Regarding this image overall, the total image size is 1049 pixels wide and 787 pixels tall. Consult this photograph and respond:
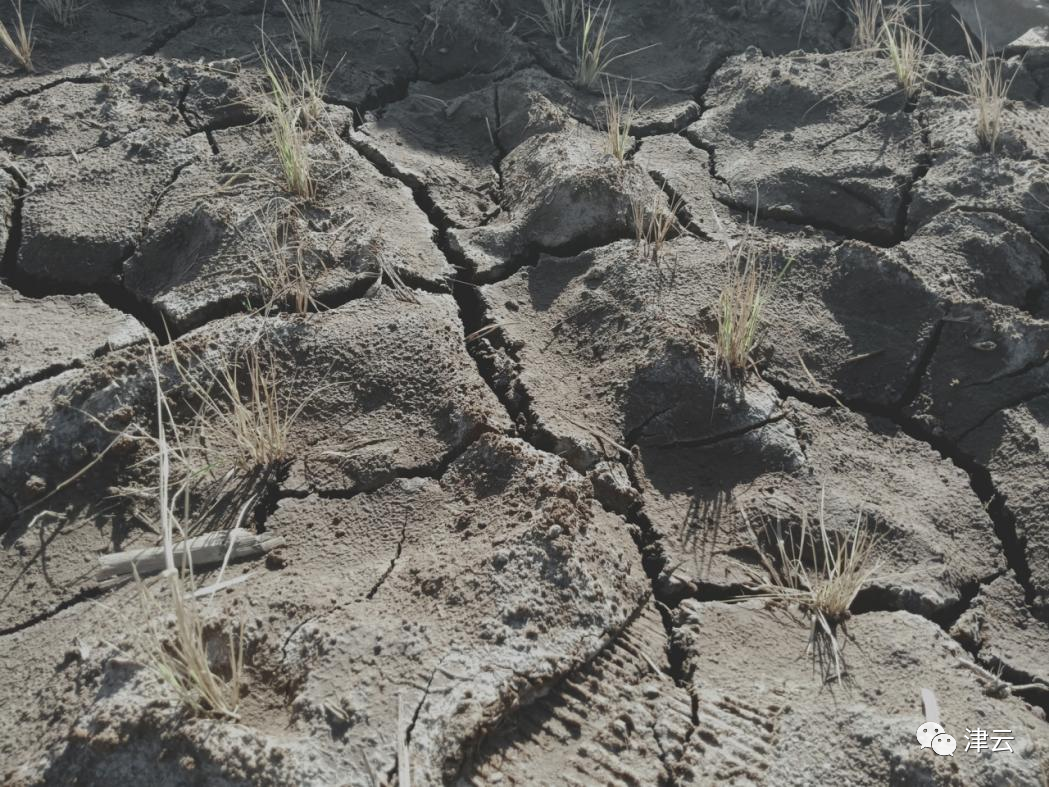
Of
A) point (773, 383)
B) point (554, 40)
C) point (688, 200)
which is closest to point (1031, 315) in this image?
point (773, 383)

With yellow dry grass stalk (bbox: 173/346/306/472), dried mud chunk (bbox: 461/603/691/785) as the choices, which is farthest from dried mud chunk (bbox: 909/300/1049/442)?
yellow dry grass stalk (bbox: 173/346/306/472)

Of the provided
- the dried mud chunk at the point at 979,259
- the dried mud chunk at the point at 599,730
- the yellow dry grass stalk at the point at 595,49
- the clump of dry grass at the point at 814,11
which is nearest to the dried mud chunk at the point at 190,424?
the dried mud chunk at the point at 599,730

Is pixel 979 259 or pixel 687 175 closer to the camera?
pixel 979 259

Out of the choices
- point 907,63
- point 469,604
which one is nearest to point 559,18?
point 907,63

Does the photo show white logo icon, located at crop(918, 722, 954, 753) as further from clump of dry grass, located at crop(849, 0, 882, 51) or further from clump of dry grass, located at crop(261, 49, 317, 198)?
clump of dry grass, located at crop(849, 0, 882, 51)

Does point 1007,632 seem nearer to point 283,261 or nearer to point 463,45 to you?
point 283,261

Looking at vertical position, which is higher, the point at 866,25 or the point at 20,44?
the point at 866,25

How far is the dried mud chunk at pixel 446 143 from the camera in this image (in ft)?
10.2

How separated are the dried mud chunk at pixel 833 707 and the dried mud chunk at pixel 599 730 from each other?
6 cm

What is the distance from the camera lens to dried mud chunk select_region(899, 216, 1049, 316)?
271cm

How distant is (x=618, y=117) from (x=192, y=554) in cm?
210

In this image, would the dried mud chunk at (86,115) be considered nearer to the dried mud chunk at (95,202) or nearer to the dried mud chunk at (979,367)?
the dried mud chunk at (95,202)

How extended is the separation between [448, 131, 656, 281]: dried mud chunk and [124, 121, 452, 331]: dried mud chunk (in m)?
0.14

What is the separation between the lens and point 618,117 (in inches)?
129
